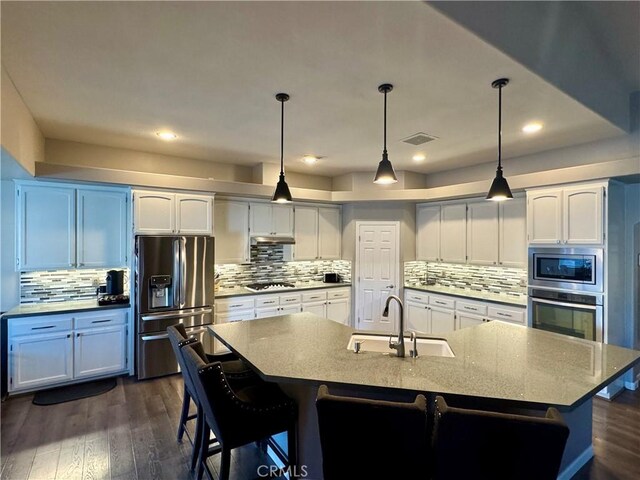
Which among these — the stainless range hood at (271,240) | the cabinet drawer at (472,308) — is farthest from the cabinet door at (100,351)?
the cabinet drawer at (472,308)

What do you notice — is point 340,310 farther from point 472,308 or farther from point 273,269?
point 472,308

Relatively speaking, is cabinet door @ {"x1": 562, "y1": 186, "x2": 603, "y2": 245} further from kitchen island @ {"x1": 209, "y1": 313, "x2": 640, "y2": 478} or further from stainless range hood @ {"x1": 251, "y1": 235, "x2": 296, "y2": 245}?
stainless range hood @ {"x1": 251, "y1": 235, "x2": 296, "y2": 245}

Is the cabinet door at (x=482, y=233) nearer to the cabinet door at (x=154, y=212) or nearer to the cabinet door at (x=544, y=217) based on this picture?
the cabinet door at (x=544, y=217)

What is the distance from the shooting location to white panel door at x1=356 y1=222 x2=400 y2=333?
17.0 ft

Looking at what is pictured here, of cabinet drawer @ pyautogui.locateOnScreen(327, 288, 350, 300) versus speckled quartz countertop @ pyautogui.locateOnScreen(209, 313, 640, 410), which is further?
cabinet drawer @ pyautogui.locateOnScreen(327, 288, 350, 300)

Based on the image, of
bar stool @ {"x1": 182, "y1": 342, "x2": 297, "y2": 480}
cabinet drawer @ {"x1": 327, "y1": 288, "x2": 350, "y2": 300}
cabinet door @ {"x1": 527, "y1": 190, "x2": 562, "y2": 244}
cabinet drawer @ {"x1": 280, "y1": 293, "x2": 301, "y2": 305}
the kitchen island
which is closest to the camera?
the kitchen island

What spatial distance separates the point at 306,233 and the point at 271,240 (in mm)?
672

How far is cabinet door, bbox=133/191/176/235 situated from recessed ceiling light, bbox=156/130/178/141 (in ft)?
2.25

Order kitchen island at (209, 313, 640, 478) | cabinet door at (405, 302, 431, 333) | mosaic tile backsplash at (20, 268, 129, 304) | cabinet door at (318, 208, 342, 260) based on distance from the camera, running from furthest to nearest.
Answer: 1. cabinet door at (318, 208, 342, 260)
2. cabinet door at (405, 302, 431, 333)
3. mosaic tile backsplash at (20, 268, 129, 304)
4. kitchen island at (209, 313, 640, 478)

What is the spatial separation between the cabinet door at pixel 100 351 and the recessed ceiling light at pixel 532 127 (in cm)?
472

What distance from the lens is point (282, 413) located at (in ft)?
6.41

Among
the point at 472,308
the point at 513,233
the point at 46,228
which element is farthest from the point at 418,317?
the point at 46,228

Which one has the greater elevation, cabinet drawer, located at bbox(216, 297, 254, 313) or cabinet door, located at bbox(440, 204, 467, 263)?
cabinet door, located at bbox(440, 204, 467, 263)

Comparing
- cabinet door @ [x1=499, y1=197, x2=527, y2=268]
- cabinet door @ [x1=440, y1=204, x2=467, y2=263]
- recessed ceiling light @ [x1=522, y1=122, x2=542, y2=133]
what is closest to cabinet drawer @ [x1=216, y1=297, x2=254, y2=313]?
cabinet door @ [x1=440, y1=204, x2=467, y2=263]
